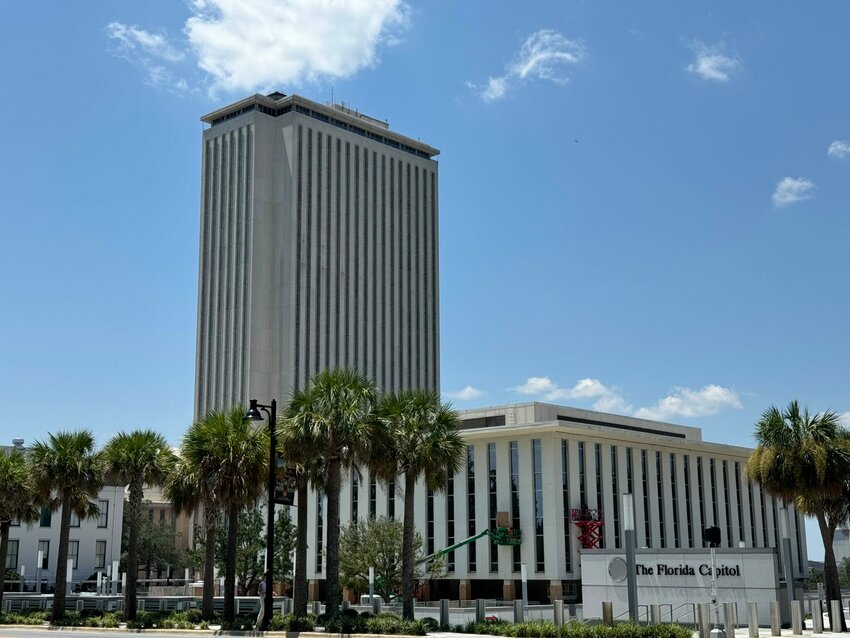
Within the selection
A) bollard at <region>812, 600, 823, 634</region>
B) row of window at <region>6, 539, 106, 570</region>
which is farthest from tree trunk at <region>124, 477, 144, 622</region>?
row of window at <region>6, 539, 106, 570</region>

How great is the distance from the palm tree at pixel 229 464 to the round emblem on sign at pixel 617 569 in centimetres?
1556

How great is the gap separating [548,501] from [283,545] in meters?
21.6

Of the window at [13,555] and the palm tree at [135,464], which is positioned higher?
the palm tree at [135,464]

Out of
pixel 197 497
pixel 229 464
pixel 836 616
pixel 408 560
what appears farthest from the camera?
pixel 197 497

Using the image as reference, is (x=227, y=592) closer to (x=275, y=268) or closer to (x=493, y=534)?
(x=493, y=534)

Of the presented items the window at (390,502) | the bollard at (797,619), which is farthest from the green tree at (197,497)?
the window at (390,502)

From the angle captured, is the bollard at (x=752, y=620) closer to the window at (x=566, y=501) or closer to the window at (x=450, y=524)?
the window at (x=566, y=501)

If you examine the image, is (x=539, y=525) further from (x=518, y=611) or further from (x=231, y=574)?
(x=518, y=611)

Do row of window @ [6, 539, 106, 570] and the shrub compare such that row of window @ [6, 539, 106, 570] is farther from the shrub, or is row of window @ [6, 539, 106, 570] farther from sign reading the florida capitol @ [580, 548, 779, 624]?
sign reading the florida capitol @ [580, 548, 779, 624]

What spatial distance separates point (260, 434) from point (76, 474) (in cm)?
1216

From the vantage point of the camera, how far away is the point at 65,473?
4912 cm

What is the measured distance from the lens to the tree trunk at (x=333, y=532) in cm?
3941

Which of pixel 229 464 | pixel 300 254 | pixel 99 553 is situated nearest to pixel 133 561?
pixel 229 464

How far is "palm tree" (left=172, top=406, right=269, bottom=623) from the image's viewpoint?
41.6m
